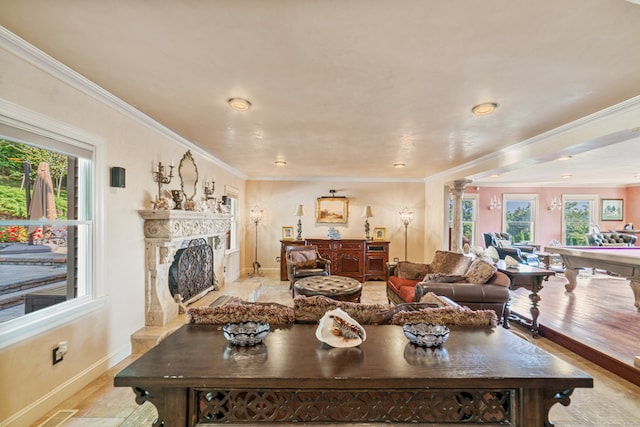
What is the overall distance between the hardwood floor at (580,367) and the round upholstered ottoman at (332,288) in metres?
1.08

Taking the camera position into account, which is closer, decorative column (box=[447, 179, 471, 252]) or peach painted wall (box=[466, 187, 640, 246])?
decorative column (box=[447, 179, 471, 252])

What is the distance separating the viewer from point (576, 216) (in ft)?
25.9

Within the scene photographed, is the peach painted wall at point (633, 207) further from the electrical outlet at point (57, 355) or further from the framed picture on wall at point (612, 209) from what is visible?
the electrical outlet at point (57, 355)

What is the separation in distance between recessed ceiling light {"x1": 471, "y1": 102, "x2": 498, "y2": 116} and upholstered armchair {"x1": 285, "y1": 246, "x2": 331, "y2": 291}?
10.7 feet

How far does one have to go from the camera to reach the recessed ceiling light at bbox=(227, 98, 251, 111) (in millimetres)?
2291

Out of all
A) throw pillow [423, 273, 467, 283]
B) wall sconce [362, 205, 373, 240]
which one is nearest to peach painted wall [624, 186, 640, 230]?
wall sconce [362, 205, 373, 240]

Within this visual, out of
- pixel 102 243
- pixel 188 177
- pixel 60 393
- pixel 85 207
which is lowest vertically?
pixel 60 393

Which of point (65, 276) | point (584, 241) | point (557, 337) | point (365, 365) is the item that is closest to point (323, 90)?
point (365, 365)

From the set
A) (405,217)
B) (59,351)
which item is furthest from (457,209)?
(59,351)

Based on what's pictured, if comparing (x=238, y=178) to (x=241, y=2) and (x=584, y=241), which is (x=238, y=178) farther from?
(x=584, y=241)

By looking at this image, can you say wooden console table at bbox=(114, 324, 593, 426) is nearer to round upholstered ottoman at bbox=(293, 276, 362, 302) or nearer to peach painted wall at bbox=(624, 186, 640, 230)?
round upholstered ottoman at bbox=(293, 276, 362, 302)

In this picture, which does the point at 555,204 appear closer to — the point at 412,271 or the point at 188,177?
the point at 412,271

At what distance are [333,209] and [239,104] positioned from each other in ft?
14.7

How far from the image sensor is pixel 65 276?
211 centimetres
